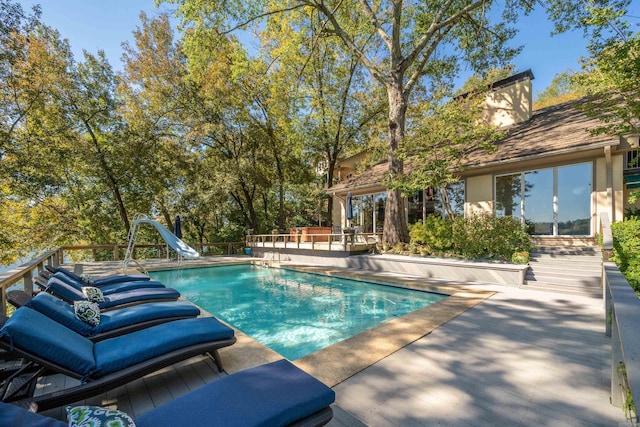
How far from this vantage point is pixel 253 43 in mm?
17391

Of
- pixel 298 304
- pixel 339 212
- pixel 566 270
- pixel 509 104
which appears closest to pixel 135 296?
pixel 298 304

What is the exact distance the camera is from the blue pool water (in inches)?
212

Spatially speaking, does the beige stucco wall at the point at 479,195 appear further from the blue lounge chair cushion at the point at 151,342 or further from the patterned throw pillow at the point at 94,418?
the patterned throw pillow at the point at 94,418

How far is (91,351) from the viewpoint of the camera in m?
2.69

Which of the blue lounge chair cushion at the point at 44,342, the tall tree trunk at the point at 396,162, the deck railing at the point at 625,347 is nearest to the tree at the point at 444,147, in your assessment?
the tall tree trunk at the point at 396,162

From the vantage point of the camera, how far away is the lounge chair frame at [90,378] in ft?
7.02

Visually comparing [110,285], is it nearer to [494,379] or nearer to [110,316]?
[110,316]

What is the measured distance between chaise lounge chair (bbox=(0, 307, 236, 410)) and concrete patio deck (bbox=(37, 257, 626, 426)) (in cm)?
32

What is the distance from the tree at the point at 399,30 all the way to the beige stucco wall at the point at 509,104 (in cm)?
190

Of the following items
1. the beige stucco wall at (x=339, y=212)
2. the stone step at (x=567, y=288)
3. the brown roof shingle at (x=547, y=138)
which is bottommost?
the stone step at (x=567, y=288)

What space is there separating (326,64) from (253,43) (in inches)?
186

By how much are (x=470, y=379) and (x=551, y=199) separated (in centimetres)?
907

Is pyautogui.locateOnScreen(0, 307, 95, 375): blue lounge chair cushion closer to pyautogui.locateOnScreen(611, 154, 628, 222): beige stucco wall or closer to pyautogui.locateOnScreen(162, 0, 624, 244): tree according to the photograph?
pyautogui.locateOnScreen(162, 0, 624, 244): tree

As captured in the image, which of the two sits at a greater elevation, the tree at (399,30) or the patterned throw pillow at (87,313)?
the tree at (399,30)
